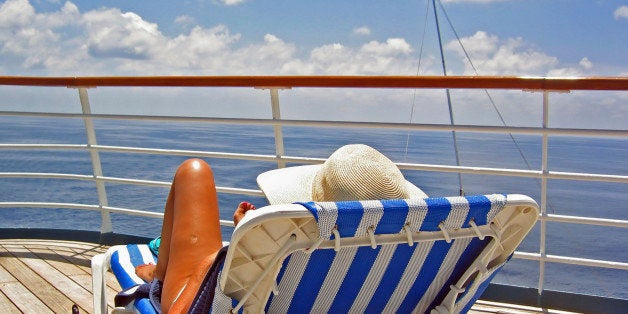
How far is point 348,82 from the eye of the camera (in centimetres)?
251

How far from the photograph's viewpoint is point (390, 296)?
1.30 m

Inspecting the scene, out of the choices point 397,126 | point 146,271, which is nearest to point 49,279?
point 146,271

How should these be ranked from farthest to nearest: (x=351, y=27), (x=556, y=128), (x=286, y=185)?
(x=351, y=27), (x=556, y=128), (x=286, y=185)

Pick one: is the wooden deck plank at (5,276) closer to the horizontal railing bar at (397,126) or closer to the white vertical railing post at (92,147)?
the white vertical railing post at (92,147)

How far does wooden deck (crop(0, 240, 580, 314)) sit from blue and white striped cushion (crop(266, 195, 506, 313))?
119cm

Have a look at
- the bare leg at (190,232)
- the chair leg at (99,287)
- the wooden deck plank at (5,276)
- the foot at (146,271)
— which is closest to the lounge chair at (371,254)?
the bare leg at (190,232)

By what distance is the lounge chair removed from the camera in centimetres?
101

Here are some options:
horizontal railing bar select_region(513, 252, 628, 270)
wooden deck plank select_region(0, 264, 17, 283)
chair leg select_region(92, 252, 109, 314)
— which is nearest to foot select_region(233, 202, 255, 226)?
chair leg select_region(92, 252, 109, 314)

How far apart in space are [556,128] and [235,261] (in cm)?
161

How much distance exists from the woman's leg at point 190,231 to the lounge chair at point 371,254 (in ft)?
1.04

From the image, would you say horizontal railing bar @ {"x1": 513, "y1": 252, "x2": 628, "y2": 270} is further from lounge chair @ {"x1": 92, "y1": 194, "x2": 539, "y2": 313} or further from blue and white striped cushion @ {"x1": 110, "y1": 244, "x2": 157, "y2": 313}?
blue and white striped cushion @ {"x1": 110, "y1": 244, "x2": 157, "y2": 313}

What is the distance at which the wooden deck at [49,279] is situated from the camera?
241 centimetres

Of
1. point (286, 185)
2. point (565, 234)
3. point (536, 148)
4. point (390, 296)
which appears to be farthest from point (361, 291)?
point (536, 148)

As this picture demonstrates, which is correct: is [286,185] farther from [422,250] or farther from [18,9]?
[18,9]
